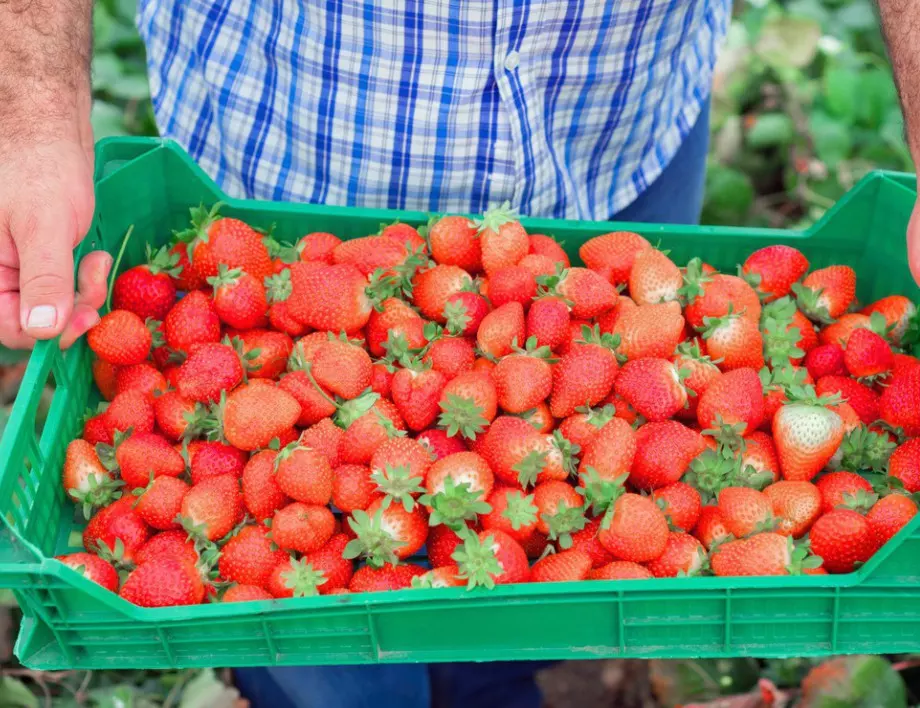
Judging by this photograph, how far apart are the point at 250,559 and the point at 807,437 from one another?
2.63 feet

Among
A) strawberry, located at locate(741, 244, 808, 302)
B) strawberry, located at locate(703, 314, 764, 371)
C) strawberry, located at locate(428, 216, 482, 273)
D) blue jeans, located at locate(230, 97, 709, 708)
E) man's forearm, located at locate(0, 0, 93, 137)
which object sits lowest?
blue jeans, located at locate(230, 97, 709, 708)

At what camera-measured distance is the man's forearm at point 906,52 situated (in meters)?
1.54

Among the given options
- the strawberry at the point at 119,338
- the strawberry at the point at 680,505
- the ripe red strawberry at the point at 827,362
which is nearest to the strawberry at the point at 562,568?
the strawberry at the point at 680,505

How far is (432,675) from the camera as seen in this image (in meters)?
2.22

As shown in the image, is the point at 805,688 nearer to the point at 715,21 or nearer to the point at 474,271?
the point at 474,271

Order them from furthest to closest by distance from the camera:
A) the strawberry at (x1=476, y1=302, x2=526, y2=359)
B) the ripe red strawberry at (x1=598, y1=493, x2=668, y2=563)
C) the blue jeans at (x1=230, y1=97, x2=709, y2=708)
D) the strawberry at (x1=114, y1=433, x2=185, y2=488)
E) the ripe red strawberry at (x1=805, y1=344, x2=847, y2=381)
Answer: the blue jeans at (x1=230, y1=97, x2=709, y2=708), the ripe red strawberry at (x1=805, y1=344, x2=847, y2=381), the strawberry at (x1=476, y1=302, x2=526, y2=359), the strawberry at (x1=114, y1=433, x2=185, y2=488), the ripe red strawberry at (x1=598, y1=493, x2=668, y2=563)

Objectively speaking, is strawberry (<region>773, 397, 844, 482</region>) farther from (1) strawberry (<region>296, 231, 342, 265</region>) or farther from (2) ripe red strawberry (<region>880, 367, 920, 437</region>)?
(1) strawberry (<region>296, 231, 342, 265</region>)

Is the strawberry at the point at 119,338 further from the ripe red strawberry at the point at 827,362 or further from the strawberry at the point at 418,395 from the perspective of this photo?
the ripe red strawberry at the point at 827,362

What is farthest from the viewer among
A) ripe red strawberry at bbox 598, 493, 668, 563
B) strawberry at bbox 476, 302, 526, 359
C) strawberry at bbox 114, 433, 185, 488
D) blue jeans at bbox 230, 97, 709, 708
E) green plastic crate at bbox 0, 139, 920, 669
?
blue jeans at bbox 230, 97, 709, 708

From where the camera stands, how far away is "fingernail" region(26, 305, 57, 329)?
1.39 meters

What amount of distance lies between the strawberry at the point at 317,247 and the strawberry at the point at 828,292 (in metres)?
0.78

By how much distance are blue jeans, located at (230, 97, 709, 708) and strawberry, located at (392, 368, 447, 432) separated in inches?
22.5

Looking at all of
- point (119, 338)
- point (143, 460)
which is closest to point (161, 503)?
point (143, 460)

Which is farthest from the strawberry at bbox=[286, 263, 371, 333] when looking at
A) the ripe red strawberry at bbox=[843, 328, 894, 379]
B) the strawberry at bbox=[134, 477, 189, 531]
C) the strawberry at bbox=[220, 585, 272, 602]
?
the ripe red strawberry at bbox=[843, 328, 894, 379]
